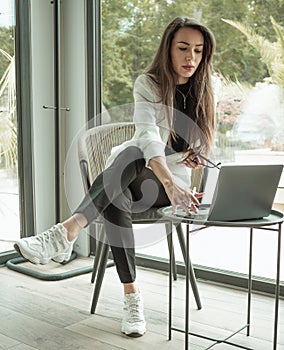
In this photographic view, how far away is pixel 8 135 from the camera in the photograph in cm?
287

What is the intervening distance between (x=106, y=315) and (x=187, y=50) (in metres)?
1.08

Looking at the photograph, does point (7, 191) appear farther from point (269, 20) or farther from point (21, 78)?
point (269, 20)

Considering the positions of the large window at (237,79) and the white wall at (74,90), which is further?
the white wall at (74,90)

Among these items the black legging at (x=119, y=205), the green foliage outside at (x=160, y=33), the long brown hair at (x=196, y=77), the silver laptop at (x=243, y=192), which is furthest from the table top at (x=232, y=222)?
the green foliage outside at (x=160, y=33)

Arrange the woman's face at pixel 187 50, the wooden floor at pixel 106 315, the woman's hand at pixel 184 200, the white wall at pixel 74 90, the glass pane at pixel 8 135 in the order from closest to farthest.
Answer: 1. the woman's hand at pixel 184 200
2. the wooden floor at pixel 106 315
3. the woman's face at pixel 187 50
4. the glass pane at pixel 8 135
5. the white wall at pixel 74 90

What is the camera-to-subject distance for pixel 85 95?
116 inches

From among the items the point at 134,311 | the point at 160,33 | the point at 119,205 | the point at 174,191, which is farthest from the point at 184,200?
the point at 160,33

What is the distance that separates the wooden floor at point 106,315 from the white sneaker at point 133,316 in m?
0.03

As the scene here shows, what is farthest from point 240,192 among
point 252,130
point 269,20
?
point 269,20

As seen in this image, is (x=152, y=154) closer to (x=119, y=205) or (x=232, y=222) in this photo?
(x=119, y=205)

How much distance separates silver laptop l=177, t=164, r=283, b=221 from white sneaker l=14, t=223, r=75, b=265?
1.86ft

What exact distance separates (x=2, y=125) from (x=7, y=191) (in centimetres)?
35

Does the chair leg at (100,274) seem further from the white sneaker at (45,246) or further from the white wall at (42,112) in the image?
the white wall at (42,112)

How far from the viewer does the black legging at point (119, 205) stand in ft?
6.40
